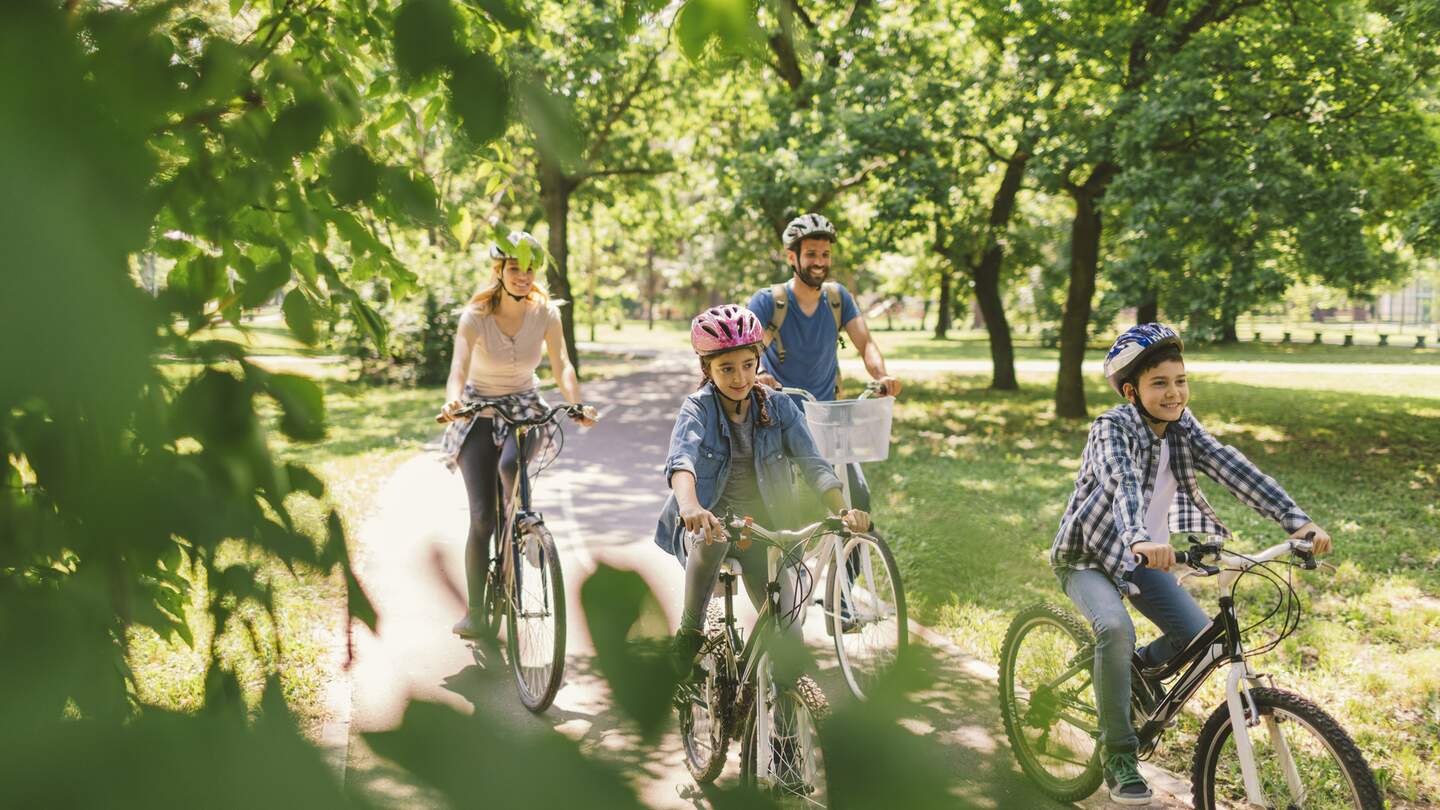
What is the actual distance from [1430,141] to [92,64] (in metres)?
14.1

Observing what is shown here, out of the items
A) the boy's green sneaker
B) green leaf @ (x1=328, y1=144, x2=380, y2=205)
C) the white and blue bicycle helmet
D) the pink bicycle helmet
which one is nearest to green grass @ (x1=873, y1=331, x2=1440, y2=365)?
the white and blue bicycle helmet

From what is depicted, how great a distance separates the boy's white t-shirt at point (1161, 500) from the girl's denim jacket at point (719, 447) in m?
1.19

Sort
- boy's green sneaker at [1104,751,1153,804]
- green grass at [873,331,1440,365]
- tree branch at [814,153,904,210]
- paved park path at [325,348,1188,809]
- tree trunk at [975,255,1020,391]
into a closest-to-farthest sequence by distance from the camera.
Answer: paved park path at [325,348,1188,809] < boy's green sneaker at [1104,751,1153,804] < tree branch at [814,153,904,210] < tree trunk at [975,255,1020,391] < green grass at [873,331,1440,365]

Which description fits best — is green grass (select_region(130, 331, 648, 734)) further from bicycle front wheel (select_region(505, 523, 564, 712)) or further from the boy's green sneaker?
the boy's green sneaker

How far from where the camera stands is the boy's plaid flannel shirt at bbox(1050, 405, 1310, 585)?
3.72 metres

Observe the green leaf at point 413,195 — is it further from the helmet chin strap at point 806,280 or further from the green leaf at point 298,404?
the helmet chin strap at point 806,280

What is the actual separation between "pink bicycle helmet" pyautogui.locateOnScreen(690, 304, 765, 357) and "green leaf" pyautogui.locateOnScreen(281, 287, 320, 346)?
9.34 feet

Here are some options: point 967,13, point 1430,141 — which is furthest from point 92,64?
point 967,13

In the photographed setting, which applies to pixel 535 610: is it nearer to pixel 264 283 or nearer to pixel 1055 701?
pixel 1055 701

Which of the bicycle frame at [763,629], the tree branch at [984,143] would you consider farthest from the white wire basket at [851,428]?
the tree branch at [984,143]

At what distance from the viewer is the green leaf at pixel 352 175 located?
1.07 metres

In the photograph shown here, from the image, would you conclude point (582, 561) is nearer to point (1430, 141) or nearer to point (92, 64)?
point (92, 64)

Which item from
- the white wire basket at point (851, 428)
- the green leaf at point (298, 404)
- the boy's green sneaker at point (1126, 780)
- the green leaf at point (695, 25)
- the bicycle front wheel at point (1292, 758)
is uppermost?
the green leaf at point (695, 25)

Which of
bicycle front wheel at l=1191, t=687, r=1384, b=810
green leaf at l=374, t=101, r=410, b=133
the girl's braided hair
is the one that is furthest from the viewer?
the girl's braided hair
